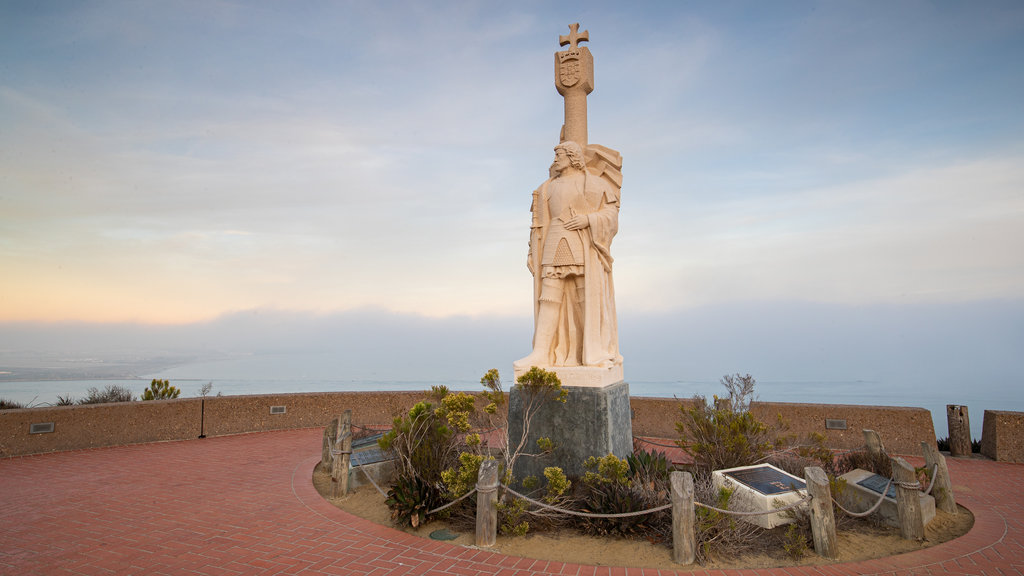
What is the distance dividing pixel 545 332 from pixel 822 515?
3.63 metres

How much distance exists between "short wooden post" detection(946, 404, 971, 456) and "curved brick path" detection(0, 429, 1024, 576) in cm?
76

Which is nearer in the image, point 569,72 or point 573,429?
point 573,429

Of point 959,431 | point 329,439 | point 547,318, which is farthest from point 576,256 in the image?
point 959,431

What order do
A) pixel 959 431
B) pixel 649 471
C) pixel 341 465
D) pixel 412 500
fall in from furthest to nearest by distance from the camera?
pixel 959 431 → pixel 341 465 → pixel 649 471 → pixel 412 500

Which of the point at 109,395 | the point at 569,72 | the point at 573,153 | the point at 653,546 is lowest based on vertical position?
the point at 653,546

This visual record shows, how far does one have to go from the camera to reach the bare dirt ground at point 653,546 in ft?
15.6

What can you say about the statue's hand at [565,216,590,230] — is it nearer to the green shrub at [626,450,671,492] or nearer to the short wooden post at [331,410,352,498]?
the green shrub at [626,450,671,492]

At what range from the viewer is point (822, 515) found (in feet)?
15.9

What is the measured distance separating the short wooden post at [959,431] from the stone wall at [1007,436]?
31 cm

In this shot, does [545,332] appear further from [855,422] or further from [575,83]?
[855,422]

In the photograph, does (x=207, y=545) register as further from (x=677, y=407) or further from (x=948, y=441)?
(x=948, y=441)

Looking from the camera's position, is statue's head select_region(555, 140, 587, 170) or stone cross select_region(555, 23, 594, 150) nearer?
statue's head select_region(555, 140, 587, 170)

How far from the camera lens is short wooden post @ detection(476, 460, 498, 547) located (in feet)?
16.6

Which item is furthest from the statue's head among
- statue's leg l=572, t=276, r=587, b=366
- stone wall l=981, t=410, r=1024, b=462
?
stone wall l=981, t=410, r=1024, b=462
